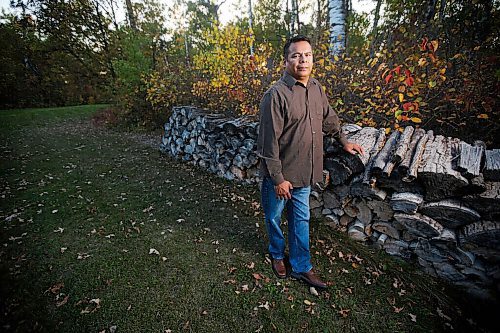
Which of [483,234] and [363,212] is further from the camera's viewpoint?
[363,212]

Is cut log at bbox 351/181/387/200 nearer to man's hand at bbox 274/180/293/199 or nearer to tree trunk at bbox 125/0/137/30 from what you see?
man's hand at bbox 274/180/293/199

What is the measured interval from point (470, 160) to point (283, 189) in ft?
5.76

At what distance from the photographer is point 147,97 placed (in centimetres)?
918

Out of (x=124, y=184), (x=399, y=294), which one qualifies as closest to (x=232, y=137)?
(x=124, y=184)

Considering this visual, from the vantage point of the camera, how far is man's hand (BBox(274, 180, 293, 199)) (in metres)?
2.17

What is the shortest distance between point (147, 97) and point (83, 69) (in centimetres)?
1368

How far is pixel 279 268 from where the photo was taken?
2781 mm

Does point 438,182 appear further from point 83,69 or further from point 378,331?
point 83,69

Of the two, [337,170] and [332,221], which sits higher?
[337,170]

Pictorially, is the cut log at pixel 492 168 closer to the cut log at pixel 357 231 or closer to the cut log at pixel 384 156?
the cut log at pixel 384 156

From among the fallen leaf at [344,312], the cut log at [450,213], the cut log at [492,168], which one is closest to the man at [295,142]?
the fallen leaf at [344,312]

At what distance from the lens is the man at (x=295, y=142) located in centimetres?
207

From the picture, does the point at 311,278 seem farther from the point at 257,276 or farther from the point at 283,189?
the point at 283,189

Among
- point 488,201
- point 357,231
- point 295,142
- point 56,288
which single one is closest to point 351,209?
point 357,231
